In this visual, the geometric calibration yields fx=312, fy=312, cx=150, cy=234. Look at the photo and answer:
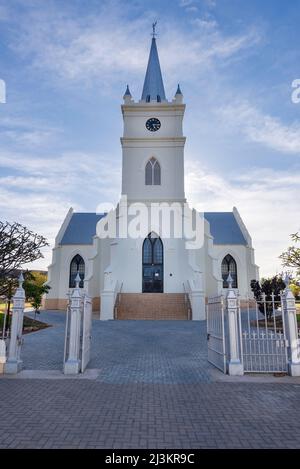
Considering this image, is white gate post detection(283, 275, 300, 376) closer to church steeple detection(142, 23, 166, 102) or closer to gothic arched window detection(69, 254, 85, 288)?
gothic arched window detection(69, 254, 85, 288)

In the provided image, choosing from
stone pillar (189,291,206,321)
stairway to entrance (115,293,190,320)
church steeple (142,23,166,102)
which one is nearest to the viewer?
stone pillar (189,291,206,321)

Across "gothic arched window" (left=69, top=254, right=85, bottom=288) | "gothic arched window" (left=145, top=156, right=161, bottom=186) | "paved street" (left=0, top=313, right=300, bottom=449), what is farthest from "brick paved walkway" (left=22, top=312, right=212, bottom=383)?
"gothic arched window" (left=69, top=254, right=85, bottom=288)

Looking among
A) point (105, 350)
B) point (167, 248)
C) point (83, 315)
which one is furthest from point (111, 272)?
point (83, 315)

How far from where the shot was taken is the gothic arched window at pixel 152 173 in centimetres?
2928

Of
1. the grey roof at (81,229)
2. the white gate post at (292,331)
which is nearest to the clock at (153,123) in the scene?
the grey roof at (81,229)

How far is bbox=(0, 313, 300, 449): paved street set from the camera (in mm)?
4320

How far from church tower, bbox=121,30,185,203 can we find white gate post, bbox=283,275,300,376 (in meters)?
20.6

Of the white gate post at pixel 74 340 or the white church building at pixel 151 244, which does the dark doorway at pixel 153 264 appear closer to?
the white church building at pixel 151 244

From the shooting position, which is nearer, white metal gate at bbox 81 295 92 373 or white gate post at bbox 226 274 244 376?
white gate post at bbox 226 274 244 376

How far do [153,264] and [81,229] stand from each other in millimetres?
11829

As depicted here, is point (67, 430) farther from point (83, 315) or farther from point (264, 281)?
point (264, 281)

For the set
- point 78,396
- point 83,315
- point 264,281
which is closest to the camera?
point 78,396
